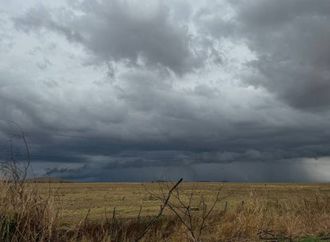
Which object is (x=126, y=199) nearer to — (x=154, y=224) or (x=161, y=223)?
(x=161, y=223)

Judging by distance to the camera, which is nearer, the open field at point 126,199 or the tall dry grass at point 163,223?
the tall dry grass at point 163,223

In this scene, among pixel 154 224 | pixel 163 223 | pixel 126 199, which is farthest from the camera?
pixel 126 199

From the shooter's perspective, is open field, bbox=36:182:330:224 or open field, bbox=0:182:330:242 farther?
open field, bbox=36:182:330:224

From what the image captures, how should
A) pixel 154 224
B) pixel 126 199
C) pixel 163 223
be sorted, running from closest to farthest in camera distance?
1. pixel 154 224
2. pixel 163 223
3. pixel 126 199

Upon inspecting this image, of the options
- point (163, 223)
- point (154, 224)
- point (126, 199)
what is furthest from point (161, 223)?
point (126, 199)

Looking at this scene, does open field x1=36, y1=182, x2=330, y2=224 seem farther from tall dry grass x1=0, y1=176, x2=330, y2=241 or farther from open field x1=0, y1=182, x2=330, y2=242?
tall dry grass x1=0, y1=176, x2=330, y2=241

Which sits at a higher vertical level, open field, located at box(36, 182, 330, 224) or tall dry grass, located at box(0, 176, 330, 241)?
open field, located at box(36, 182, 330, 224)

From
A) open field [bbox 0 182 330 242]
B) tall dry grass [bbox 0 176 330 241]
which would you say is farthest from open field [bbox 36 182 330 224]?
tall dry grass [bbox 0 176 330 241]

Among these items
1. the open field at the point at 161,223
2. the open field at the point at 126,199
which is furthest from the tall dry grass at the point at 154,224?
the open field at the point at 126,199

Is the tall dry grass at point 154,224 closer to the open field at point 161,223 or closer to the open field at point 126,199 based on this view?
the open field at point 161,223

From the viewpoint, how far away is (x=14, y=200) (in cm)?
1388

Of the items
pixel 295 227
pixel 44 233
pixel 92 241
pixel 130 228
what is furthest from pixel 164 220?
pixel 44 233

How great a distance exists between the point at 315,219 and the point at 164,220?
6.41 m

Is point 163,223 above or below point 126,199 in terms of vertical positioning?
Result: below
